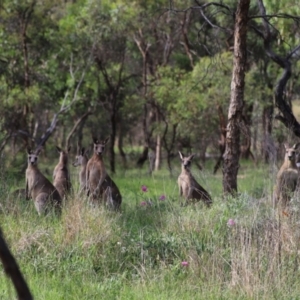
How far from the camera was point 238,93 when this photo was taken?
12.0 metres

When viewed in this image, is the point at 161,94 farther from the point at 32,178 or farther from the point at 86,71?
the point at 32,178

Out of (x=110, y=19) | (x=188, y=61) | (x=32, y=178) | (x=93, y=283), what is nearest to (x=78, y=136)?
(x=188, y=61)

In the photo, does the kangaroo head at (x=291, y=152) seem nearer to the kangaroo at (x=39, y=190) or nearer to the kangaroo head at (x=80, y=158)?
the kangaroo head at (x=80, y=158)

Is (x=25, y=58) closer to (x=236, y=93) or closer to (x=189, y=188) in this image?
(x=189, y=188)

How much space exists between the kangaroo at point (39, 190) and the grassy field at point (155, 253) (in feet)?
3.71

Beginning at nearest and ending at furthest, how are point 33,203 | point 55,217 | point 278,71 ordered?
point 55,217
point 33,203
point 278,71

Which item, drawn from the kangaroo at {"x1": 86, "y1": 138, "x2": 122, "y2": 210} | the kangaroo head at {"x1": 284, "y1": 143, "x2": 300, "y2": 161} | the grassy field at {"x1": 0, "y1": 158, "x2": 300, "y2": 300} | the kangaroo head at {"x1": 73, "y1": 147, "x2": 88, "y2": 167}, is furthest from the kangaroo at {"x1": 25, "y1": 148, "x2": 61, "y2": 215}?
the kangaroo head at {"x1": 284, "y1": 143, "x2": 300, "y2": 161}

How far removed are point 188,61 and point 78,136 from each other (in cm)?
615

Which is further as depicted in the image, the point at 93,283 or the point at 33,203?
the point at 33,203

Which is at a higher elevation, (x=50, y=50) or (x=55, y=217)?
(x=50, y=50)

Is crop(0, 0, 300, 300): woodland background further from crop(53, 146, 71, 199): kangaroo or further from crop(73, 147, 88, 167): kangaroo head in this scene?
crop(73, 147, 88, 167): kangaroo head

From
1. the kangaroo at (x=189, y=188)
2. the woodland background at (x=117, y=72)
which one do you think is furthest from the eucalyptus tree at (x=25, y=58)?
the kangaroo at (x=189, y=188)

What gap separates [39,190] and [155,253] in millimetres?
4089

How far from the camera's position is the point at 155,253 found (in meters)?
8.18
